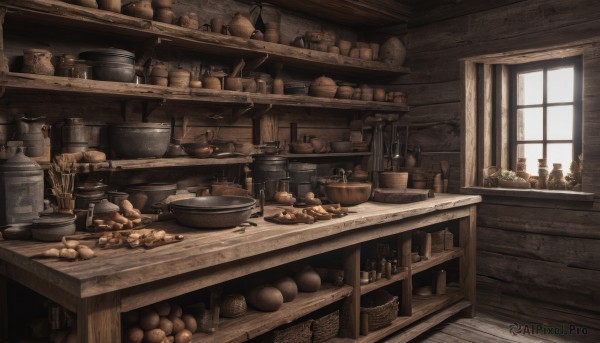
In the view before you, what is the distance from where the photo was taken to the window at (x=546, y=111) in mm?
3896

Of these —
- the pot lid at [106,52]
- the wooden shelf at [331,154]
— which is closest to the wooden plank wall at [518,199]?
the wooden shelf at [331,154]

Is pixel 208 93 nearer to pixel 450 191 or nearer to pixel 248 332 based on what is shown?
pixel 248 332

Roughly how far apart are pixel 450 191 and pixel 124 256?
3.17 metres

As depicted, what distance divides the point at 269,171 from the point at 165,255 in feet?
5.42

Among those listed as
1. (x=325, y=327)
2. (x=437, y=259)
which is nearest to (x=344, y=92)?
(x=437, y=259)

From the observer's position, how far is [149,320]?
2.16m

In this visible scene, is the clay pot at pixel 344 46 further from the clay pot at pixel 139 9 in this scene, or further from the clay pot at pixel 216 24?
the clay pot at pixel 139 9

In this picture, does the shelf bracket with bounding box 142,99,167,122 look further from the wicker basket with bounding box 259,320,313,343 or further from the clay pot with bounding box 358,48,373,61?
the clay pot with bounding box 358,48,373,61

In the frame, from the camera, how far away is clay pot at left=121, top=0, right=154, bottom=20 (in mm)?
2807

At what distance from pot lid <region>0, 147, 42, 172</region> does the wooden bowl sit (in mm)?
1768

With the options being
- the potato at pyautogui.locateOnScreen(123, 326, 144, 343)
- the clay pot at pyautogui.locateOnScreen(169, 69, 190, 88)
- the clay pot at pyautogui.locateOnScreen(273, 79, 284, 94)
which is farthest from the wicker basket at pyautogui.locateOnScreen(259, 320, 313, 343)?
the clay pot at pyautogui.locateOnScreen(273, 79, 284, 94)

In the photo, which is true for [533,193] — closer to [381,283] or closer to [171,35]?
[381,283]

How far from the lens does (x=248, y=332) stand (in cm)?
237

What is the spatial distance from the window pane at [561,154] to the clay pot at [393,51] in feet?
4.99
